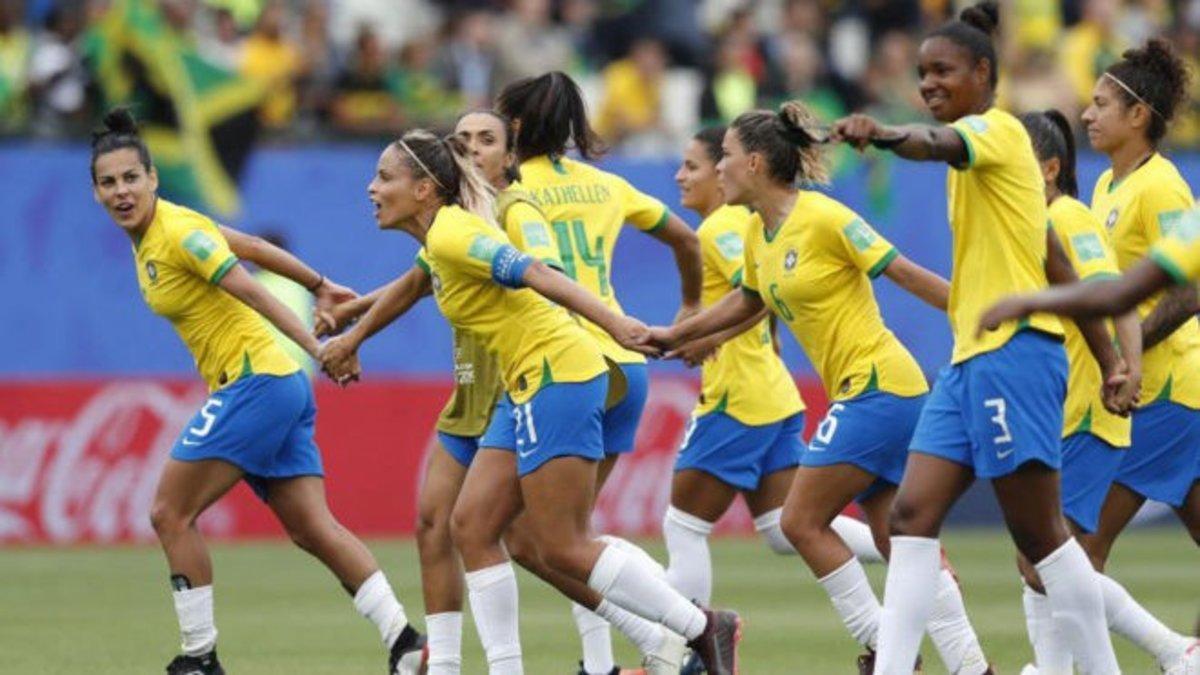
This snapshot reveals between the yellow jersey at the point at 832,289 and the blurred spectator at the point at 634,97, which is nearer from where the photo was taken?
the yellow jersey at the point at 832,289

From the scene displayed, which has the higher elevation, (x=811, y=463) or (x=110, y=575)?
(x=811, y=463)

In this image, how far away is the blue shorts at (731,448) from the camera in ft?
38.1

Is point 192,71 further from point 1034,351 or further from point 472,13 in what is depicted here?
point 1034,351

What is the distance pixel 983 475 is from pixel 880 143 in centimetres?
135

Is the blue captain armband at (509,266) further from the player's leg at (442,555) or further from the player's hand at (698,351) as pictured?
the player's hand at (698,351)

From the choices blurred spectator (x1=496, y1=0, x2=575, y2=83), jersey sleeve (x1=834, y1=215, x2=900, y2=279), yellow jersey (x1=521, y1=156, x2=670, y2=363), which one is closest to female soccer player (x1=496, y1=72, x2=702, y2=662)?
yellow jersey (x1=521, y1=156, x2=670, y2=363)

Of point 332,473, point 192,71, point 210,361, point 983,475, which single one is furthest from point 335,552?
point 192,71

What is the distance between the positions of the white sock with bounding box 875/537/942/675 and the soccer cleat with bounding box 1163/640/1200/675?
5.59 ft

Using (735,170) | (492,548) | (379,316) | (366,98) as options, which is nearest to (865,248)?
(735,170)

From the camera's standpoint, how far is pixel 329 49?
72.5 feet

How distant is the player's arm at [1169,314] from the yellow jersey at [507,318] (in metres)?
2.17

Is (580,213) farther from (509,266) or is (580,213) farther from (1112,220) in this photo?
(1112,220)

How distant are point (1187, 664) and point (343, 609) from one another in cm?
622

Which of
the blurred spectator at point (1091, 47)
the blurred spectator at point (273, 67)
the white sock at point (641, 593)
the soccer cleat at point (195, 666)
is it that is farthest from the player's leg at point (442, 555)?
the blurred spectator at point (1091, 47)
